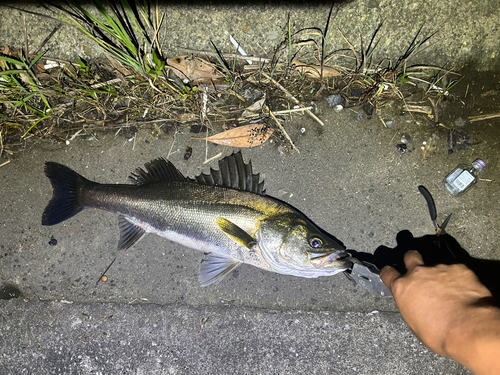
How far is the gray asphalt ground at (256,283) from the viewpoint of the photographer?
3.30 metres

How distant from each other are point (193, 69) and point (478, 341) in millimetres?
3553

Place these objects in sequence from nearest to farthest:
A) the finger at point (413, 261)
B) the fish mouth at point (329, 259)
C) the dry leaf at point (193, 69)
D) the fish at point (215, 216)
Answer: the finger at point (413, 261) < the fish mouth at point (329, 259) < the fish at point (215, 216) < the dry leaf at point (193, 69)

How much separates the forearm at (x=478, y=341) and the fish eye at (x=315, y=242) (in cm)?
120

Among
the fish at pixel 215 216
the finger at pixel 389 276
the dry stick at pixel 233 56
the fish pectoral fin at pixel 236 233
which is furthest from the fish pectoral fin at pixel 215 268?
the dry stick at pixel 233 56

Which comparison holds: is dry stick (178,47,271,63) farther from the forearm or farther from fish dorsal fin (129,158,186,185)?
the forearm

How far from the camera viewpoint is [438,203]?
336 centimetres

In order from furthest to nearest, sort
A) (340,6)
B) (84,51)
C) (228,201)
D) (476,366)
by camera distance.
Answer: (84,51) < (340,6) < (228,201) < (476,366)

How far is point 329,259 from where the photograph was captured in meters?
2.77

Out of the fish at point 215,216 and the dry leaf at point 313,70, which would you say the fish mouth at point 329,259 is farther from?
the dry leaf at point 313,70

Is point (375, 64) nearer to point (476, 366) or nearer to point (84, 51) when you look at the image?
point (476, 366)

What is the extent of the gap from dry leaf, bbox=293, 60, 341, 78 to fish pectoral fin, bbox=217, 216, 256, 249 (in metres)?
1.96

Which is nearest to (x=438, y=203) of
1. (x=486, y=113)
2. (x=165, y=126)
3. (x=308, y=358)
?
(x=486, y=113)

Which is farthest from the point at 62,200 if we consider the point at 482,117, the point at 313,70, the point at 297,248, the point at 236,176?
the point at 482,117

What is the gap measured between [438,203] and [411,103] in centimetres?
122
